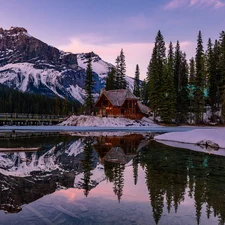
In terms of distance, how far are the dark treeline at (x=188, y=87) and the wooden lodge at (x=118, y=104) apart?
461 centimetres

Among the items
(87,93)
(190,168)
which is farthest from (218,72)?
(190,168)

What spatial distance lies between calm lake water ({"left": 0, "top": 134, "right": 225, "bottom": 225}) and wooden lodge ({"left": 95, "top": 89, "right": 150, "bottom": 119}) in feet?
156

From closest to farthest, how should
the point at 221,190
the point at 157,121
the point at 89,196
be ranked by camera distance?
the point at 89,196 < the point at 221,190 < the point at 157,121

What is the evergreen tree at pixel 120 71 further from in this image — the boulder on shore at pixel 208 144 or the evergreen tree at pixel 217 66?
the boulder on shore at pixel 208 144

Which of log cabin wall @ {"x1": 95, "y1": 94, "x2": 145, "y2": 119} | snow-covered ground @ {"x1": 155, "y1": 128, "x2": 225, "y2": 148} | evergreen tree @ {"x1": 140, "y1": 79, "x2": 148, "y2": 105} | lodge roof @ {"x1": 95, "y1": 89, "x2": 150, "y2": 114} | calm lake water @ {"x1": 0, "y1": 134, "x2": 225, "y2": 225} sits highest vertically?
→ evergreen tree @ {"x1": 140, "y1": 79, "x2": 148, "y2": 105}

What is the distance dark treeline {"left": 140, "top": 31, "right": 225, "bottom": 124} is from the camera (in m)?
58.8

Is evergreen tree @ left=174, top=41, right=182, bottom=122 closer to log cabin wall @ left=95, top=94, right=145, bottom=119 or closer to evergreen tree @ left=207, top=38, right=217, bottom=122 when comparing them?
evergreen tree @ left=207, top=38, right=217, bottom=122

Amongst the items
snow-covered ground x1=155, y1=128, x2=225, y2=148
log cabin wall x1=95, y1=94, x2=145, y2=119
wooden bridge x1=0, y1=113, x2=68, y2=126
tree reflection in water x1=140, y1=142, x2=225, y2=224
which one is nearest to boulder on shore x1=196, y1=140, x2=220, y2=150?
snow-covered ground x1=155, y1=128, x2=225, y2=148

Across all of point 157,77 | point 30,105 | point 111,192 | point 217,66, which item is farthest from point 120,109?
point 30,105

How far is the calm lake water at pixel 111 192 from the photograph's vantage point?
21.1 feet

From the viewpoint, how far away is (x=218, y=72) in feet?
204

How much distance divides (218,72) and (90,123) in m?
32.2

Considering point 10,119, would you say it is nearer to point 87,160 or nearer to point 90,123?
point 90,123

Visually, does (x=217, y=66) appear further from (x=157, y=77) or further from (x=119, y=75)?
(x=119, y=75)
